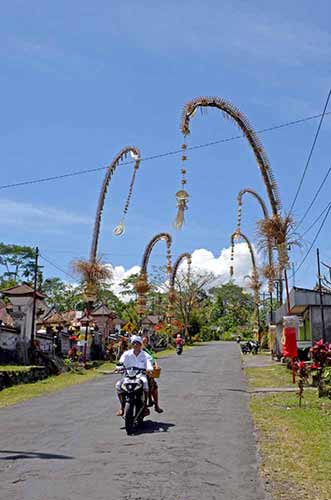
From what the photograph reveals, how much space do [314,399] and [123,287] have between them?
280ft

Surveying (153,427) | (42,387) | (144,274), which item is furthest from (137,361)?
(144,274)

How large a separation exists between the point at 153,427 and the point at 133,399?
720mm

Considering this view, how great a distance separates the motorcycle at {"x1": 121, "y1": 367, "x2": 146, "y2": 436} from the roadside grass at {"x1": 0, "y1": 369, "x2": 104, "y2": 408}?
6040 mm

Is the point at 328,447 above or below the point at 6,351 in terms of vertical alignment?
below

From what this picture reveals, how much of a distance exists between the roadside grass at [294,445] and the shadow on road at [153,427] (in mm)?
1598

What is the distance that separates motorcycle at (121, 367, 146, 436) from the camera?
10.1 m

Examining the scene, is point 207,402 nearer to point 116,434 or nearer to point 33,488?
point 116,434

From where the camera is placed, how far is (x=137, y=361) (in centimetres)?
1098

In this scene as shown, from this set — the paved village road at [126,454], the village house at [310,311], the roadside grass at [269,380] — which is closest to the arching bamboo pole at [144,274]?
the village house at [310,311]

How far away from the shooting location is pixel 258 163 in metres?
19.6

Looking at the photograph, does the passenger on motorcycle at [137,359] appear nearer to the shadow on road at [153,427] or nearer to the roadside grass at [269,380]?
the shadow on road at [153,427]

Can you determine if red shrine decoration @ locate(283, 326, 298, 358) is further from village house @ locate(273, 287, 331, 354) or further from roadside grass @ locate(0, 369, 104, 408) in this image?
roadside grass @ locate(0, 369, 104, 408)

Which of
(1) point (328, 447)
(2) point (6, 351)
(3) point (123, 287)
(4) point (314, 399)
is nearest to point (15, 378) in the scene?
(2) point (6, 351)

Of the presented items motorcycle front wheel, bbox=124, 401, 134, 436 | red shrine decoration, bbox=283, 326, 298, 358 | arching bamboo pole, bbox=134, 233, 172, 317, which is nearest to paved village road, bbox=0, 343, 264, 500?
motorcycle front wheel, bbox=124, 401, 134, 436
